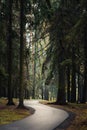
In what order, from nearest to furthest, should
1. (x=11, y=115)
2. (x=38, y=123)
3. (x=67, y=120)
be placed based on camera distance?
(x=38, y=123), (x=67, y=120), (x=11, y=115)

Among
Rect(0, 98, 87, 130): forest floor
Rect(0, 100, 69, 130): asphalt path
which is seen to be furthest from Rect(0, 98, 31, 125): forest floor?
Rect(0, 100, 69, 130): asphalt path

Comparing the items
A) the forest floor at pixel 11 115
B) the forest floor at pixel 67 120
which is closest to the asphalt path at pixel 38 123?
the forest floor at pixel 67 120

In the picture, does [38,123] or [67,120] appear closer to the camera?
[38,123]

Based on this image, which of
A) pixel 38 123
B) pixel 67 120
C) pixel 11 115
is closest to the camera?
pixel 38 123

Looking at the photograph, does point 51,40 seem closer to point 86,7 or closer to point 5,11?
point 5,11

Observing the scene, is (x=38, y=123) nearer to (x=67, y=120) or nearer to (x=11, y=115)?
(x=67, y=120)

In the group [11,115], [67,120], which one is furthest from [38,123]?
[11,115]

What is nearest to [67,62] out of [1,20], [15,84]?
[1,20]

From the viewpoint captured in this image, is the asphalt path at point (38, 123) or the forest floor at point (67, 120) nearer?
the asphalt path at point (38, 123)

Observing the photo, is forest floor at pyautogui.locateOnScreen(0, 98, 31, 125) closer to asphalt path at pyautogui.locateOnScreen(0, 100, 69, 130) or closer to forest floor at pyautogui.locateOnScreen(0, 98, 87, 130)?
forest floor at pyautogui.locateOnScreen(0, 98, 87, 130)

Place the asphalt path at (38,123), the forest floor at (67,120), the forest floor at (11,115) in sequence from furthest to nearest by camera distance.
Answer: the forest floor at (11,115) → the forest floor at (67,120) → the asphalt path at (38,123)

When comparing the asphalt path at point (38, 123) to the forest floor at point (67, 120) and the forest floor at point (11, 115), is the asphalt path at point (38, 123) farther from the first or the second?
the forest floor at point (11, 115)

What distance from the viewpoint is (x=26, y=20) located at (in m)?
30.5

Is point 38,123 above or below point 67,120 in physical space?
above
